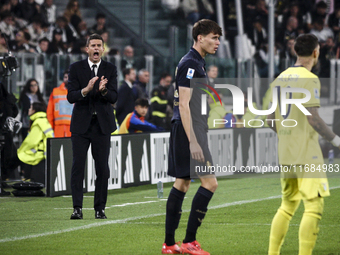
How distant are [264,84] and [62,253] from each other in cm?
1291

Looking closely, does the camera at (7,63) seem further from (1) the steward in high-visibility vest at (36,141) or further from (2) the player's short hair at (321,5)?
(2) the player's short hair at (321,5)

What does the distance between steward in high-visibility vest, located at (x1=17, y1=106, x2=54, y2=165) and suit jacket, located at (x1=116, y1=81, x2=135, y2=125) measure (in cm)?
229

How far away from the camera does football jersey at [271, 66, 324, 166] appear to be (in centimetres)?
518

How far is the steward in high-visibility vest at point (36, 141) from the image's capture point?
11.9m

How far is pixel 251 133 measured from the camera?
14.6 meters

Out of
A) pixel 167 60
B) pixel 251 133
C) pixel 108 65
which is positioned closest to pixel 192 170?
pixel 108 65

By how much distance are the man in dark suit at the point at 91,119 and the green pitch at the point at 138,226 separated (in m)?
0.45

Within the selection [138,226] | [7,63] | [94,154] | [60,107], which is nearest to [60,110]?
[60,107]

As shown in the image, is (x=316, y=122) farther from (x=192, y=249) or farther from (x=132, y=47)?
(x=132, y=47)

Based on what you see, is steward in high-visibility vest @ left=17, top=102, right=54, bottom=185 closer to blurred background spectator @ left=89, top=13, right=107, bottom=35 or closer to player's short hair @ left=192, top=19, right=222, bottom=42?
player's short hair @ left=192, top=19, right=222, bottom=42

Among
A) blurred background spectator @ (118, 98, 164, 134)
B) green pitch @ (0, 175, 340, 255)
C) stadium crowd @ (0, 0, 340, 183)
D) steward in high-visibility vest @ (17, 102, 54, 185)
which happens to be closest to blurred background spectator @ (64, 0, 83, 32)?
stadium crowd @ (0, 0, 340, 183)

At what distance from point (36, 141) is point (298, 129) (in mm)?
7354

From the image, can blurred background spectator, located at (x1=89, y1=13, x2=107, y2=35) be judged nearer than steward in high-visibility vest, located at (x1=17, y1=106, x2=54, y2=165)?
No

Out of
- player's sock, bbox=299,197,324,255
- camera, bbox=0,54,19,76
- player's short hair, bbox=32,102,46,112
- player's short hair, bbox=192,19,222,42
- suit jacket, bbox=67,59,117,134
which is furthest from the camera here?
player's short hair, bbox=32,102,46,112
